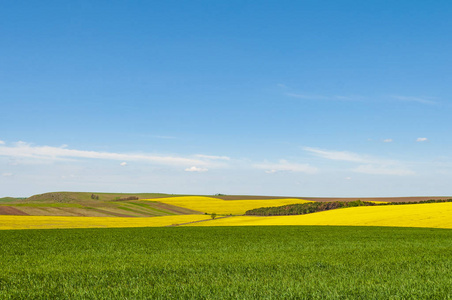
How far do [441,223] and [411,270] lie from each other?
30994 mm

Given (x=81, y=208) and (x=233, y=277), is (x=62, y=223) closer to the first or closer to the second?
(x=81, y=208)

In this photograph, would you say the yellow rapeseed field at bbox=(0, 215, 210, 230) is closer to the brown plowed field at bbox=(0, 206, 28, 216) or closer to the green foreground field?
the brown plowed field at bbox=(0, 206, 28, 216)

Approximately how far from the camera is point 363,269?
11.6 m


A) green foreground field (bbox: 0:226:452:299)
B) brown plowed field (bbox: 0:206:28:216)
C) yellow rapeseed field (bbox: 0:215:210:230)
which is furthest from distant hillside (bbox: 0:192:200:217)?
green foreground field (bbox: 0:226:452:299)

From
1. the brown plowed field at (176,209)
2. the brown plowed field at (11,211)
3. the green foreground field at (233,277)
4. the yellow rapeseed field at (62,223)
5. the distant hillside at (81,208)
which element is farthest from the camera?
the brown plowed field at (176,209)

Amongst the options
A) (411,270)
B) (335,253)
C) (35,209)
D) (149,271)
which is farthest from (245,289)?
(35,209)

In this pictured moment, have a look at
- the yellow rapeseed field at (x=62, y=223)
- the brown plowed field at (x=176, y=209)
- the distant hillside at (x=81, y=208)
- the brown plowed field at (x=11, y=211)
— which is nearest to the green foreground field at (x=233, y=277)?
the yellow rapeseed field at (x=62, y=223)

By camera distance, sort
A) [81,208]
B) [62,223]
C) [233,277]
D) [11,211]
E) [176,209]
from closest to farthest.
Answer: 1. [233,277]
2. [62,223]
3. [11,211]
4. [81,208]
5. [176,209]

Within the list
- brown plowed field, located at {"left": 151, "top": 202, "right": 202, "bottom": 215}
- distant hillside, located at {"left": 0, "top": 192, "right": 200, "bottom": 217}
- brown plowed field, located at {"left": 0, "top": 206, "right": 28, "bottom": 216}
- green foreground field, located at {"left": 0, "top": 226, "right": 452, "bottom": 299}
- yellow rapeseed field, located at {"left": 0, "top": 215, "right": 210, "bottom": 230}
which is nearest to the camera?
green foreground field, located at {"left": 0, "top": 226, "right": 452, "bottom": 299}

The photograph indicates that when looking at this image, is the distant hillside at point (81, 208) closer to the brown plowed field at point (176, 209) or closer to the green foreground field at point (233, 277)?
the brown plowed field at point (176, 209)

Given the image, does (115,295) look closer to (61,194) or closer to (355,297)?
(355,297)

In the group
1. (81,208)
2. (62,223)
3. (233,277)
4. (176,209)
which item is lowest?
(176,209)

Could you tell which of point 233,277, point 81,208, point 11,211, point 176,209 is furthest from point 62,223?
point 233,277

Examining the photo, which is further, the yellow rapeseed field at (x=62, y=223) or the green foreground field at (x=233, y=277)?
the yellow rapeseed field at (x=62, y=223)
